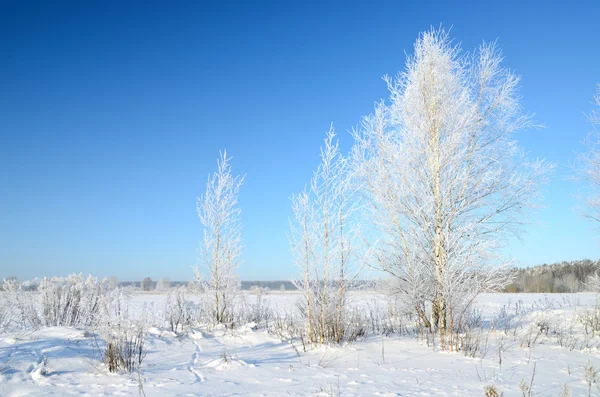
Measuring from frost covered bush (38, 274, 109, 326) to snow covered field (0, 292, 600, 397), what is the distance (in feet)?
7.32

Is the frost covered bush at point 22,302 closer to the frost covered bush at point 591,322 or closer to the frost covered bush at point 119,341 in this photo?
the frost covered bush at point 119,341

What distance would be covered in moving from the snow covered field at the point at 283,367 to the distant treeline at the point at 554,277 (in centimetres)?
2710

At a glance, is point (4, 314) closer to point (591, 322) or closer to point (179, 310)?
point (179, 310)

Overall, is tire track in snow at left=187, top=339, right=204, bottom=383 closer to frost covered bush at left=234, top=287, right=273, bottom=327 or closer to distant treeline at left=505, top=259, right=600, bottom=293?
frost covered bush at left=234, top=287, right=273, bottom=327

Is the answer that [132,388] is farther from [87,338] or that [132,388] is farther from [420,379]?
[420,379]

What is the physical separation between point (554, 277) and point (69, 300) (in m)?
42.1

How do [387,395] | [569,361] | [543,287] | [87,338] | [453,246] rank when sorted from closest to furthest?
[387,395] < [569,361] < [87,338] < [453,246] < [543,287]

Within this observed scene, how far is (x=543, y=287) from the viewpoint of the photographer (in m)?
32.9

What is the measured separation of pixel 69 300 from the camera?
9070mm

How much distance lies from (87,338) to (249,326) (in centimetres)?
302

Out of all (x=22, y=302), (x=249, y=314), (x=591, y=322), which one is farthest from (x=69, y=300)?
(x=591, y=322)

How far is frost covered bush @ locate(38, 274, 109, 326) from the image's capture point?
8797mm

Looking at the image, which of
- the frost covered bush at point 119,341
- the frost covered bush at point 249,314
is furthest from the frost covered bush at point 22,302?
the frost covered bush at point 119,341

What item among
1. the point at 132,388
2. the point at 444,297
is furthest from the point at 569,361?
the point at 132,388
